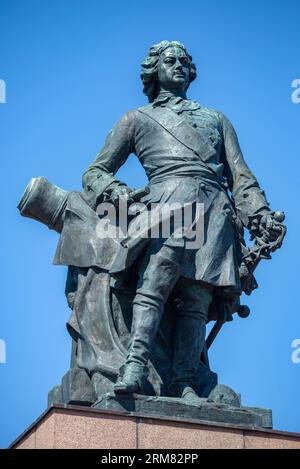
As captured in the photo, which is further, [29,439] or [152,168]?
[152,168]

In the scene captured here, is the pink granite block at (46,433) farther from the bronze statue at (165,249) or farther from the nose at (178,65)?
the nose at (178,65)

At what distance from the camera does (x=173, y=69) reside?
1666cm

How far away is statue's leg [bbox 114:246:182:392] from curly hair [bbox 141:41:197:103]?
7.85 feet

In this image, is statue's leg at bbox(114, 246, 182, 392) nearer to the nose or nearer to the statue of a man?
the statue of a man

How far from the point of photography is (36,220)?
1675 centimetres

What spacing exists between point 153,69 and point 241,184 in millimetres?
1679

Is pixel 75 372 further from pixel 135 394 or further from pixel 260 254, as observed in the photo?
pixel 260 254

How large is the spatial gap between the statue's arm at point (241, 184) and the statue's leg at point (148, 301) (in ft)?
3.85

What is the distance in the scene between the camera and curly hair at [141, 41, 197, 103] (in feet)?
55.2

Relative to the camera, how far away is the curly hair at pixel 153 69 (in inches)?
662

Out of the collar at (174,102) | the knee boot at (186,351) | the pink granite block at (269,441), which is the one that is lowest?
the pink granite block at (269,441)

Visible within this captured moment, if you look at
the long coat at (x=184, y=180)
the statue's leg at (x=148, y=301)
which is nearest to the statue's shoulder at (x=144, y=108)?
the long coat at (x=184, y=180)
